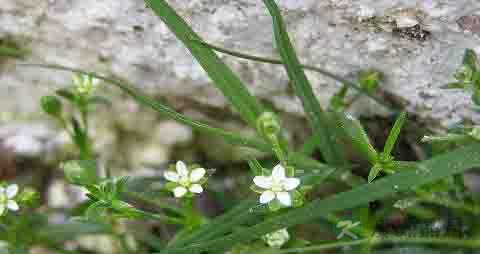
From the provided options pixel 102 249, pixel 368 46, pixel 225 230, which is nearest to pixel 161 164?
pixel 102 249

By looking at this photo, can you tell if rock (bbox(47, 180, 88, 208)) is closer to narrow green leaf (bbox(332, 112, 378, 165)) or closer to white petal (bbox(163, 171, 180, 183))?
white petal (bbox(163, 171, 180, 183))

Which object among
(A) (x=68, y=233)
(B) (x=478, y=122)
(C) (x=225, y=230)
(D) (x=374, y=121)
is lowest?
(C) (x=225, y=230)

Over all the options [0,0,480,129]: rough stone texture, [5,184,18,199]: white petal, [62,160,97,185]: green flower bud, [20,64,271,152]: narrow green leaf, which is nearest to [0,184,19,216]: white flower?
[5,184,18,199]: white petal

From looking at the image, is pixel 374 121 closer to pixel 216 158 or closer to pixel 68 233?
pixel 216 158

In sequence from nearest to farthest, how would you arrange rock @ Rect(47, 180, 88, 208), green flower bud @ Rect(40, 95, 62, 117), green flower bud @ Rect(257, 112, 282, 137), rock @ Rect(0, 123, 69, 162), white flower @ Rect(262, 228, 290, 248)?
green flower bud @ Rect(257, 112, 282, 137)
white flower @ Rect(262, 228, 290, 248)
green flower bud @ Rect(40, 95, 62, 117)
rock @ Rect(47, 180, 88, 208)
rock @ Rect(0, 123, 69, 162)

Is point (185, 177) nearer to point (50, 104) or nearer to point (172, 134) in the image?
point (50, 104)

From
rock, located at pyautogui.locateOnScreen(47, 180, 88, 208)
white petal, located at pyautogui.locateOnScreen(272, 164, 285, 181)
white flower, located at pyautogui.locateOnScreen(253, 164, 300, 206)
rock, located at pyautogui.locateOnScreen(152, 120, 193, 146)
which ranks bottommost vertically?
white flower, located at pyautogui.locateOnScreen(253, 164, 300, 206)
